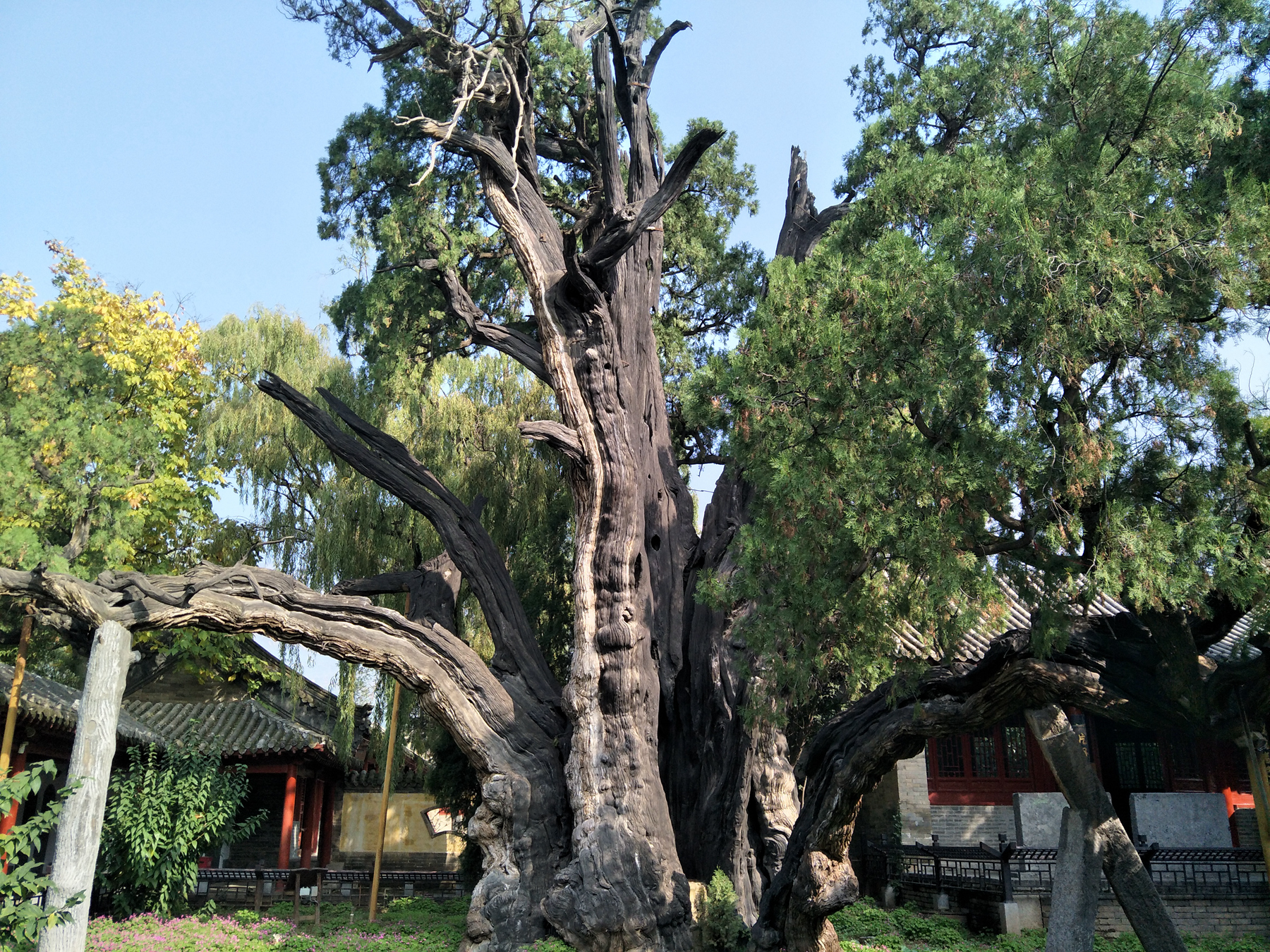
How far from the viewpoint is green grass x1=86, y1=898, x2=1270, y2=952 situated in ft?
28.4

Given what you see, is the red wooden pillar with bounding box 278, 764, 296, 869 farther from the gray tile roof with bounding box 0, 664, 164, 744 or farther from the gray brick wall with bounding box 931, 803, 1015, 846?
the gray brick wall with bounding box 931, 803, 1015, 846

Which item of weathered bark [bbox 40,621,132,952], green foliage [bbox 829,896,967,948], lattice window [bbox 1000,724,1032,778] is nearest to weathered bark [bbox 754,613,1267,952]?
green foliage [bbox 829,896,967,948]

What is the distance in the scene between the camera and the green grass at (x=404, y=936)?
8648mm

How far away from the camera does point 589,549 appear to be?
920 cm

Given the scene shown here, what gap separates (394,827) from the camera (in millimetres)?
19453

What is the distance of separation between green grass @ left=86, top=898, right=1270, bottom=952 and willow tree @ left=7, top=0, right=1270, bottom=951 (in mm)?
1759

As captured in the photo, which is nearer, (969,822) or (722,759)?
(722,759)

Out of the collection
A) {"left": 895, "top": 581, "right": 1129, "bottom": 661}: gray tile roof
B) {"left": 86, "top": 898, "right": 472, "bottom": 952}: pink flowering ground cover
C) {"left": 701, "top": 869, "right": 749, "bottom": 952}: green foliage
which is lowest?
A: {"left": 86, "top": 898, "right": 472, "bottom": 952}: pink flowering ground cover

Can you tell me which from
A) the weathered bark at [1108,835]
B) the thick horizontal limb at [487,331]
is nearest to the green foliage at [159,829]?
the thick horizontal limb at [487,331]

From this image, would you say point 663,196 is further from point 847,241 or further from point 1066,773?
point 1066,773

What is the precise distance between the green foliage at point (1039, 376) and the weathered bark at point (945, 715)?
0.66 metres

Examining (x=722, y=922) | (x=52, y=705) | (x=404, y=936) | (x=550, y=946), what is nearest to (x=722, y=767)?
(x=722, y=922)

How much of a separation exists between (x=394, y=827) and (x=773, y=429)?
53.9 ft

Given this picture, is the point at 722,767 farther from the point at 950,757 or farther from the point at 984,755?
the point at 984,755
